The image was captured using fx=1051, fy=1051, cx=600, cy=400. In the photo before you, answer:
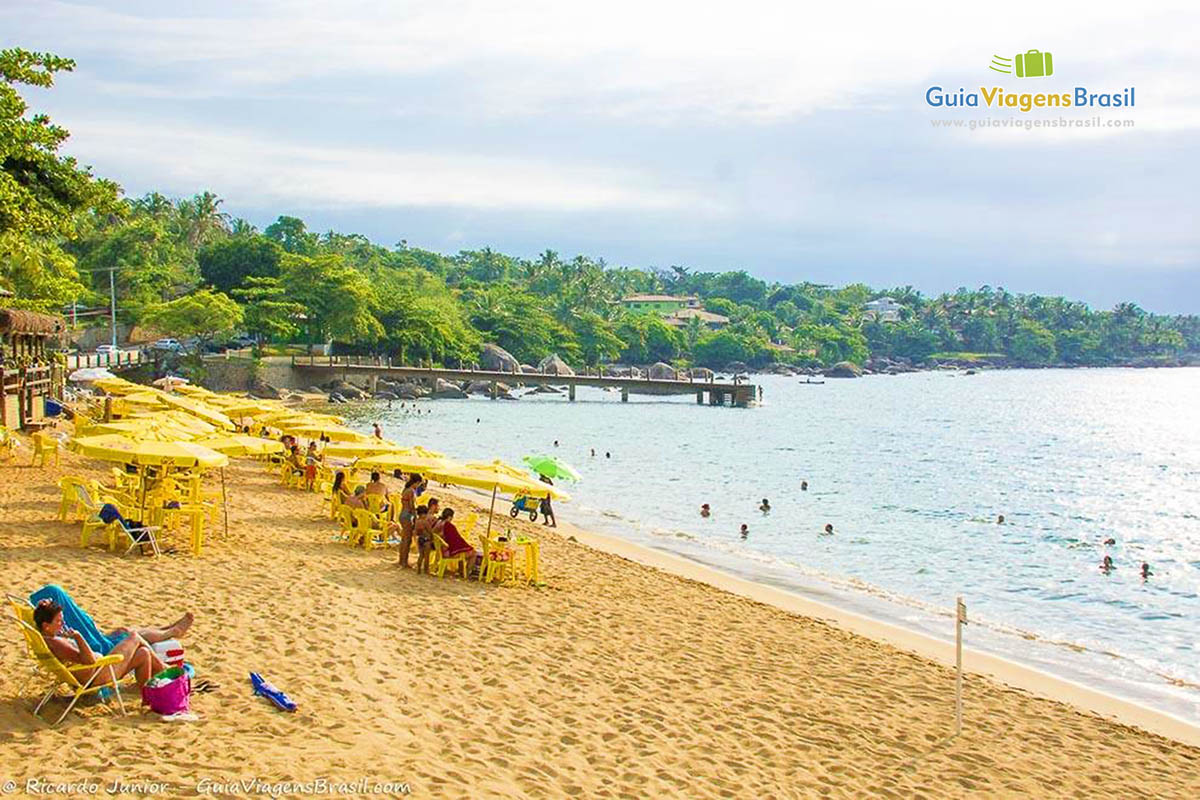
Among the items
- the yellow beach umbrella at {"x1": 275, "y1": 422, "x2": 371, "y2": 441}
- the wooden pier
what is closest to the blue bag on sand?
the yellow beach umbrella at {"x1": 275, "y1": 422, "x2": 371, "y2": 441}

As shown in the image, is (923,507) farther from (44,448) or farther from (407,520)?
(44,448)

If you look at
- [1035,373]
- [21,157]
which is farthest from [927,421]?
[1035,373]

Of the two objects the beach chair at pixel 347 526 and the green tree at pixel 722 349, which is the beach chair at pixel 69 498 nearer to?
the beach chair at pixel 347 526

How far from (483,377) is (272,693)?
71.1m

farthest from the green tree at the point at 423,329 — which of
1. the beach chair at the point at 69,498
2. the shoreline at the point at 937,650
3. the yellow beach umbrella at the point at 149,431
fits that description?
the beach chair at the point at 69,498

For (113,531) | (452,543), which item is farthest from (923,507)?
(113,531)

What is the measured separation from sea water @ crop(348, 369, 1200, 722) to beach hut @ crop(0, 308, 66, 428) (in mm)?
13865

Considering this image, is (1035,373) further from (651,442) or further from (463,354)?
(651,442)

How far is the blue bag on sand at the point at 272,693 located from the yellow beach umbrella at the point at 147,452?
5266 mm

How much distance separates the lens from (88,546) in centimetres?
1305

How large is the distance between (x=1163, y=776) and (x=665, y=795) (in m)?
4.95

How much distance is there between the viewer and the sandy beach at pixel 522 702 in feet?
23.0

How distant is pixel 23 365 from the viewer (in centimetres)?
2614

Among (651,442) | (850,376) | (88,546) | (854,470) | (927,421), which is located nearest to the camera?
(88,546)
